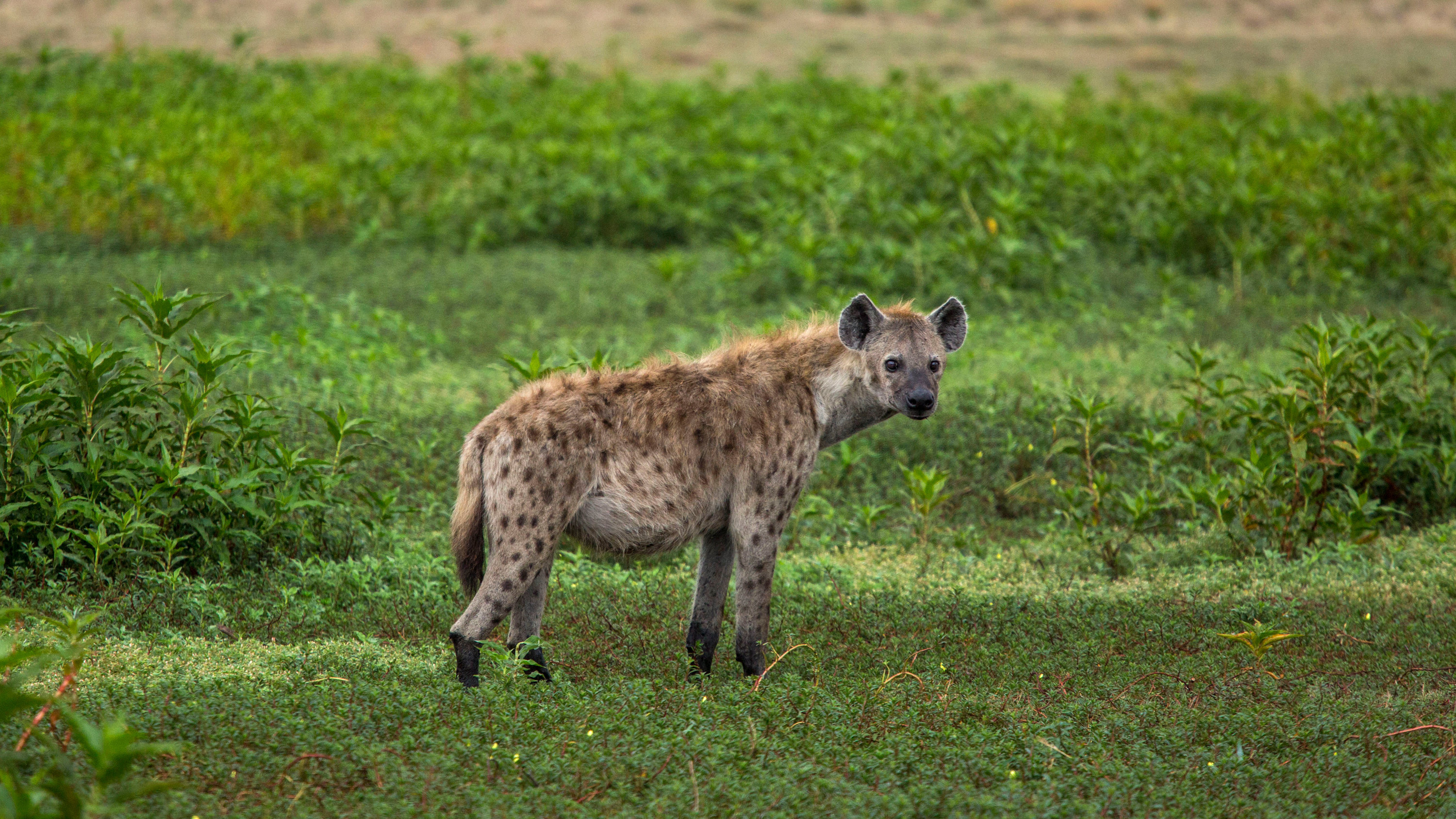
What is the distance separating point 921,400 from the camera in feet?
19.4

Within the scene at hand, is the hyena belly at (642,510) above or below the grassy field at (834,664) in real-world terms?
above

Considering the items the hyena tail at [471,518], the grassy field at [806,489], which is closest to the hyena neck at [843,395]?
the grassy field at [806,489]

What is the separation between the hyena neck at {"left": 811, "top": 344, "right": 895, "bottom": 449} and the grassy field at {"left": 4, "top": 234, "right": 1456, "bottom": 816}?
40.2 inches

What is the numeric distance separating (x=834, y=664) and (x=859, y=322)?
4.91 ft

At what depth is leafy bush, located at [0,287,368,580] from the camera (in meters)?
6.22

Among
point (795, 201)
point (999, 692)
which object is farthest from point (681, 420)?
point (795, 201)

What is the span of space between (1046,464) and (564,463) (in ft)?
14.3

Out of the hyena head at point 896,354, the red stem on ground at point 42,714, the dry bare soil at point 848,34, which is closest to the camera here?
the red stem on ground at point 42,714

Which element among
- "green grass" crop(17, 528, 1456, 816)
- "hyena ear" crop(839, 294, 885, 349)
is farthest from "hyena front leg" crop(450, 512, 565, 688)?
"hyena ear" crop(839, 294, 885, 349)

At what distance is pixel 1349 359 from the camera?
7.85 m

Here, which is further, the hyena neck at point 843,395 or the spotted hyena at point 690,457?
the hyena neck at point 843,395

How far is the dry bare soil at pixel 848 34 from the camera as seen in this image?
20.5m

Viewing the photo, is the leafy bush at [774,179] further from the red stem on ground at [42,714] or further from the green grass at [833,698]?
the red stem on ground at [42,714]

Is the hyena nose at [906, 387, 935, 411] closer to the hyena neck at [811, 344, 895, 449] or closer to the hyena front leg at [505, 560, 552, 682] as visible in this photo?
the hyena neck at [811, 344, 895, 449]
